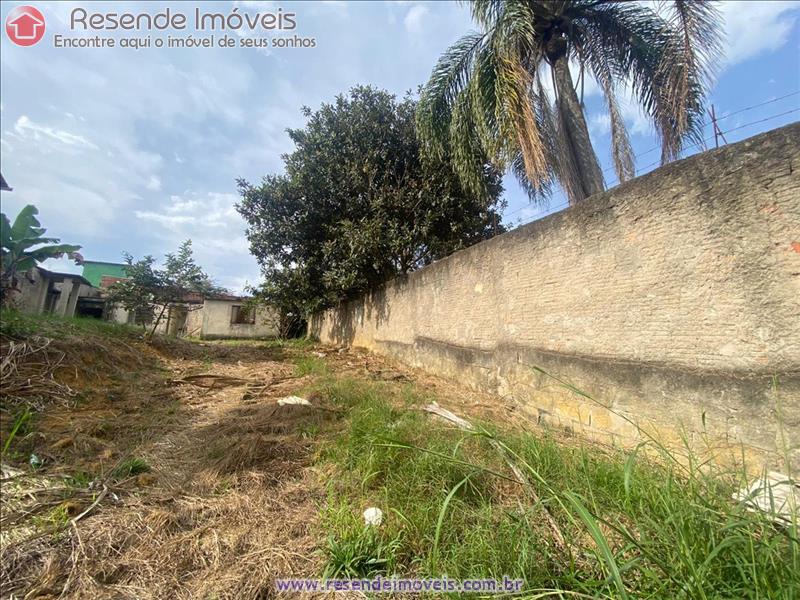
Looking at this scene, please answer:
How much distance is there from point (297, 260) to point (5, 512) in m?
8.70

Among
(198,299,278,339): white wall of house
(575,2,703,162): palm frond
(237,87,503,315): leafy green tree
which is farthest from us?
(198,299,278,339): white wall of house

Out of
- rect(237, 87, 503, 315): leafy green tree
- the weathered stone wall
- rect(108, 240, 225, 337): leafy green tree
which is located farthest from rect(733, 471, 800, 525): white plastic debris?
rect(108, 240, 225, 337): leafy green tree

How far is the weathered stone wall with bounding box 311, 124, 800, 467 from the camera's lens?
6.89ft

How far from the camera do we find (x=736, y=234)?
2303mm

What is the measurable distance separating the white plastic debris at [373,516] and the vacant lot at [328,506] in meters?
0.03

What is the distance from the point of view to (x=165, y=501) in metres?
1.94

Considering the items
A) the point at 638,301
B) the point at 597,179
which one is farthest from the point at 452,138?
the point at 638,301

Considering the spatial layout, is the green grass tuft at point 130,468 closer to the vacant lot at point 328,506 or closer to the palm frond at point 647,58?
the vacant lot at point 328,506

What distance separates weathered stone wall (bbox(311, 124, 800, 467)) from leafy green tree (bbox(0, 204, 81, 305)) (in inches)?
244

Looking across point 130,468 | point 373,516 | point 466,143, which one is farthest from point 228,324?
point 373,516

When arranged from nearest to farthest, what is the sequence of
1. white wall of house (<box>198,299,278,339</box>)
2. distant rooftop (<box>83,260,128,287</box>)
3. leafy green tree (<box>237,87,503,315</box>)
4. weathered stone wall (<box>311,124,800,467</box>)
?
weathered stone wall (<box>311,124,800,467</box>)
leafy green tree (<box>237,87,503,315</box>)
white wall of house (<box>198,299,278,339</box>)
distant rooftop (<box>83,260,128,287</box>)

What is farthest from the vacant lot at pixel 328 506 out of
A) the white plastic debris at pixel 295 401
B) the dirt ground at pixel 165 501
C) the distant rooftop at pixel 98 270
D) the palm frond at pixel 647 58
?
the distant rooftop at pixel 98 270

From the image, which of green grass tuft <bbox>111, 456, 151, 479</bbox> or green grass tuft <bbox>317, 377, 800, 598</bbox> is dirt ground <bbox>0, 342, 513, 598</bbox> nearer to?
green grass tuft <bbox>111, 456, 151, 479</bbox>

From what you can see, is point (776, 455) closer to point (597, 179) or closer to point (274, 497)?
point (274, 497)
